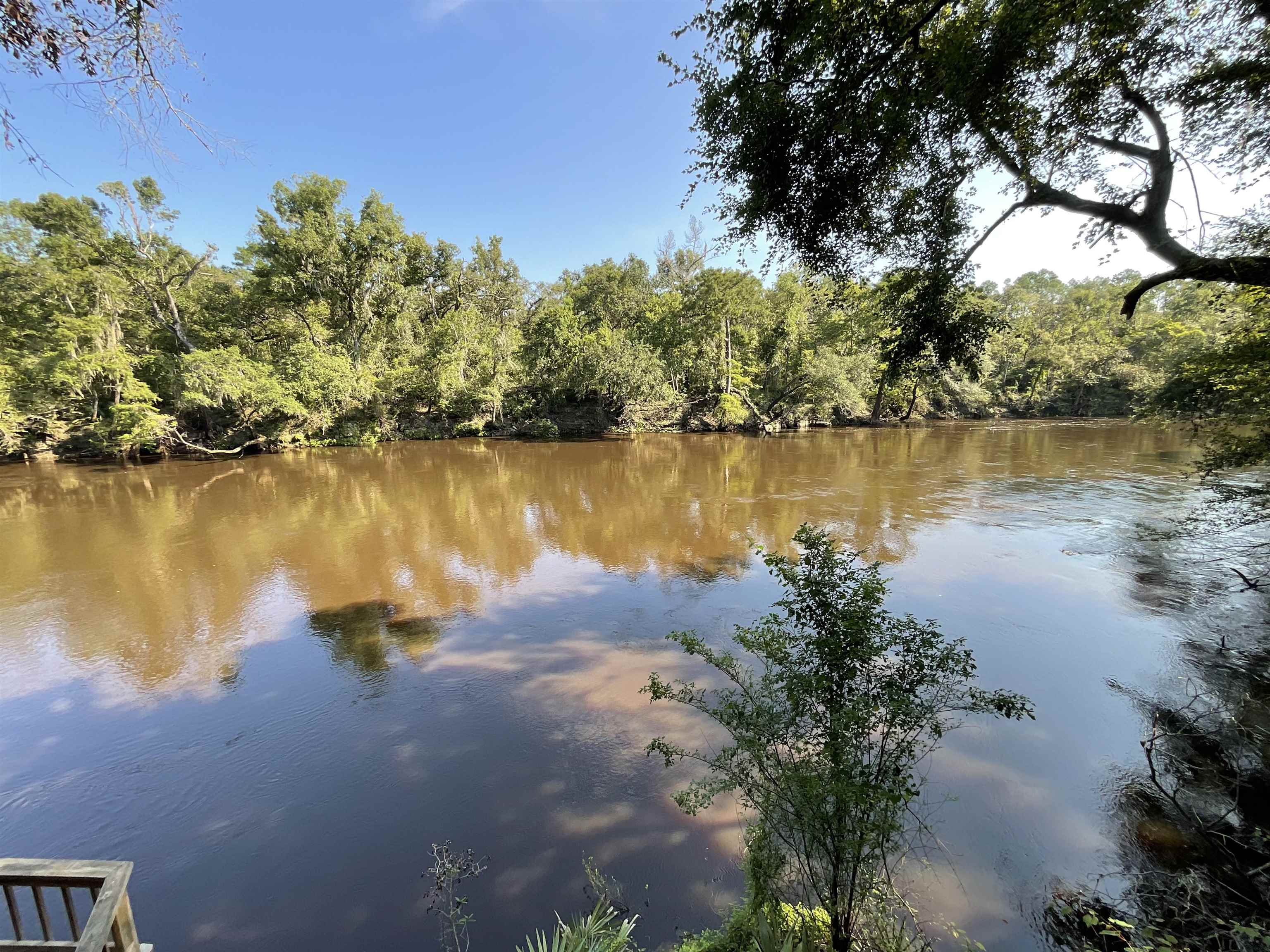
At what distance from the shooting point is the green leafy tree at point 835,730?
8.26ft

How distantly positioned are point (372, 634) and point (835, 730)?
694cm

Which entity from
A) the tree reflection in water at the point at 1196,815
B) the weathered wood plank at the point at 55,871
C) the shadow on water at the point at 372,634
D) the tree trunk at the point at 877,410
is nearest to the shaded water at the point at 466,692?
the shadow on water at the point at 372,634

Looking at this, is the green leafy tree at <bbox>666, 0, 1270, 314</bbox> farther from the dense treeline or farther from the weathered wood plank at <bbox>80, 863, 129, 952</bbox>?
the dense treeline

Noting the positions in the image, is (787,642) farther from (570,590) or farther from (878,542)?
(878,542)

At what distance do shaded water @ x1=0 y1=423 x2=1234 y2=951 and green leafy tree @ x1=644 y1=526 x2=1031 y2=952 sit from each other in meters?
1.08

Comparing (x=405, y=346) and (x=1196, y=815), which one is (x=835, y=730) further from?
(x=405, y=346)

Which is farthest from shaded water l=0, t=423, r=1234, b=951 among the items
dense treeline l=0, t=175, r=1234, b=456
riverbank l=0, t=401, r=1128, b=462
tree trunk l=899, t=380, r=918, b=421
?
tree trunk l=899, t=380, r=918, b=421

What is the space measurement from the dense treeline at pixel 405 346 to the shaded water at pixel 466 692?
9.84 m

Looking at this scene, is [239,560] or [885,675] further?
[239,560]

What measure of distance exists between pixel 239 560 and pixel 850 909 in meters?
12.2

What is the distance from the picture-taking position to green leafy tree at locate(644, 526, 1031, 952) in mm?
2518

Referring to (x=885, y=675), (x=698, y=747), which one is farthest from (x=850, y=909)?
(x=698, y=747)

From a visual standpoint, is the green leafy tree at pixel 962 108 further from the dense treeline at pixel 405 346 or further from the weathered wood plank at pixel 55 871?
the dense treeline at pixel 405 346

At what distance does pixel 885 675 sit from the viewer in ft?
9.49
